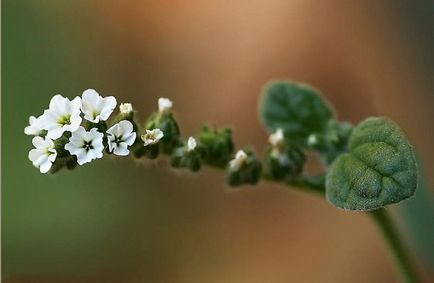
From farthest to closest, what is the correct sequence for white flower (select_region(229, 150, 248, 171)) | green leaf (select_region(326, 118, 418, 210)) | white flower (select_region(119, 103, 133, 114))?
1. white flower (select_region(229, 150, 248, 171))
2. white flower (select_region(119, 103, 133, 114))
3. green leaf (select_region(326, 118, 418, 210))

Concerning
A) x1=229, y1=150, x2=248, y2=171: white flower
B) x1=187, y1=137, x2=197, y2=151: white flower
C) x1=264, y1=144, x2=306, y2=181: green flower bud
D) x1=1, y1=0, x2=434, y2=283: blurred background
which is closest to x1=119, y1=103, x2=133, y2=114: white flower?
x1=187, y1=137, x2=197, y2=151: white flower

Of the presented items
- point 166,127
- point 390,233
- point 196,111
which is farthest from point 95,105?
point 196,111

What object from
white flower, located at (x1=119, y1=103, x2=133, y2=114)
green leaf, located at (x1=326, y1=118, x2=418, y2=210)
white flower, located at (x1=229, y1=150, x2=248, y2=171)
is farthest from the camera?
white flower, located at (x1=229, y1=150, x2=248, y2=171)

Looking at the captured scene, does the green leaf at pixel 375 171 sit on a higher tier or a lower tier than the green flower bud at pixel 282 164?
lower

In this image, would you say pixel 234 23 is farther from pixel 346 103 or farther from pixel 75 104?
pixel 75 104

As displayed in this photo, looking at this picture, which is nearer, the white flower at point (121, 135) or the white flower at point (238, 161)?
the white flower at point (121, 135)

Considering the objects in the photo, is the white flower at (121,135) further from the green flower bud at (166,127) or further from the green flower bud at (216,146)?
the green flower bud at (216,146)

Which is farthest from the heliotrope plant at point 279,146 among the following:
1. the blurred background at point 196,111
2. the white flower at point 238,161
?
the blurred background at point 196,111

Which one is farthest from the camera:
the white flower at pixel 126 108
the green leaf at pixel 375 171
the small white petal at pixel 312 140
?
the small white petal at pixel 312 140

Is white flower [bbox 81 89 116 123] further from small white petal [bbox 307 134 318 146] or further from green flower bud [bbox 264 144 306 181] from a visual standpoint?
small white petal [bbox 307 134 318 146]
